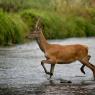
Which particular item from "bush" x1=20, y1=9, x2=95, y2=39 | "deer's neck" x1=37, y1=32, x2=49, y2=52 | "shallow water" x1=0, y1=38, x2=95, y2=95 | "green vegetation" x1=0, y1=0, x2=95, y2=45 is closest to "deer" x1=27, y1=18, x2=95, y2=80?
"deer's neck" x1=37, y1=32, x2=49, y2=52

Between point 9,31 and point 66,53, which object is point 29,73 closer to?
point 66,53

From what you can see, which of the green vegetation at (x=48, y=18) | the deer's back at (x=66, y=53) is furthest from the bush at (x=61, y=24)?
the deer's back at (x=66, y=53)

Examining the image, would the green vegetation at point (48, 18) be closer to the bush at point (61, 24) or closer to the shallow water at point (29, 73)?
the bush at point (61, 24)

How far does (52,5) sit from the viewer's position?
170 ft

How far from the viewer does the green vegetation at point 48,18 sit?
33.6 meters

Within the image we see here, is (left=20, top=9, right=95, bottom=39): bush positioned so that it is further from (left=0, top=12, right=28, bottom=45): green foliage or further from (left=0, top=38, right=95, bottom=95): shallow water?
(left=0, top=38, right=95, bottom=95): shallow water

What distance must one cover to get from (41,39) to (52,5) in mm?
34779

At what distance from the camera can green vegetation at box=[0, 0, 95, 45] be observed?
110 feet

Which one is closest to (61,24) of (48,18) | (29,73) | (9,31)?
(48,18)

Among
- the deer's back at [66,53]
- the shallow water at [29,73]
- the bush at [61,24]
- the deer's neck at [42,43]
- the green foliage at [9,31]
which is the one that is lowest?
the bush at [61,24]

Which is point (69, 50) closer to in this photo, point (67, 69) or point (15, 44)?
point (67, 69)

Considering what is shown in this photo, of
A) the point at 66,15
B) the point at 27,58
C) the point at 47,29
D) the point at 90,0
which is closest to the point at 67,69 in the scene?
the point at 27,58

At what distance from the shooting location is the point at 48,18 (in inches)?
1628

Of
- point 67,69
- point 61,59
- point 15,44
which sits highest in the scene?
point 61,59
